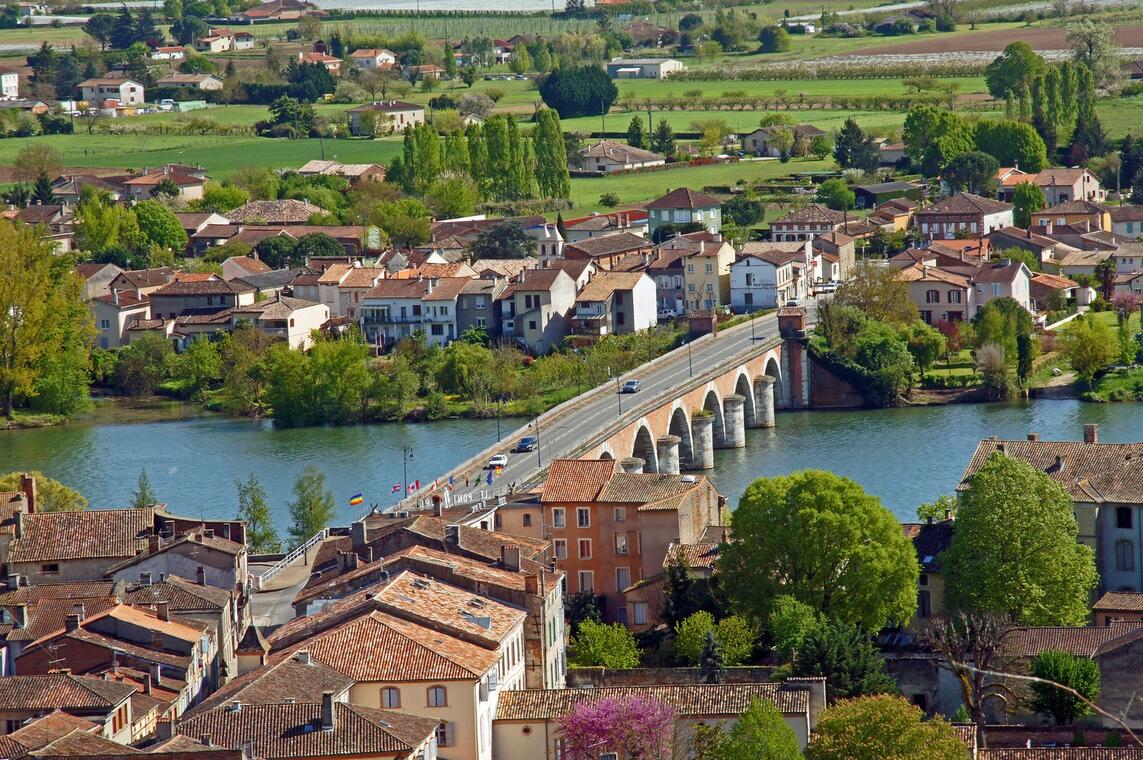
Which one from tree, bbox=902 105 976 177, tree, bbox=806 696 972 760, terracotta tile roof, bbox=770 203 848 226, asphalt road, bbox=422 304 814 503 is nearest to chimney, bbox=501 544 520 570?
tree, bbox=806 696 972 760

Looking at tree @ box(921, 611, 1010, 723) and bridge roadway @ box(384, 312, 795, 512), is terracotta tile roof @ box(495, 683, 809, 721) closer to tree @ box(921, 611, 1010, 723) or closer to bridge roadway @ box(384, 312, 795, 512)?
tree @ box(921, 611, 1010, 723)

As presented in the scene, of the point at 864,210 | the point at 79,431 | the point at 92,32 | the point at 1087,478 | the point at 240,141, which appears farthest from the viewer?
the point at 92,32

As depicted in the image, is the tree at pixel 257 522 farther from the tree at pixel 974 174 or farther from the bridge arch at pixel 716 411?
the tree at pixel 974 174

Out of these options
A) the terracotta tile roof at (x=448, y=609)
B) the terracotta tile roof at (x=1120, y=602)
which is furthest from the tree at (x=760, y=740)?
the terracotta tile roof at (x=1120, y=602)

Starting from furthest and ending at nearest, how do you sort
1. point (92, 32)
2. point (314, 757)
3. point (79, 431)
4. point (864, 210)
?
point (92, 32) → point (864, 210) → point (79, 431) → point (314, 757)

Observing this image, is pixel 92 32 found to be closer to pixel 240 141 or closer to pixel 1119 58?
pixel 240 141

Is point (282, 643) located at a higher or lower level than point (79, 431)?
higher

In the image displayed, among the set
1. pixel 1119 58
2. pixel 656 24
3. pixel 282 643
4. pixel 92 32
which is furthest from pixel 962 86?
pixel 282 643
